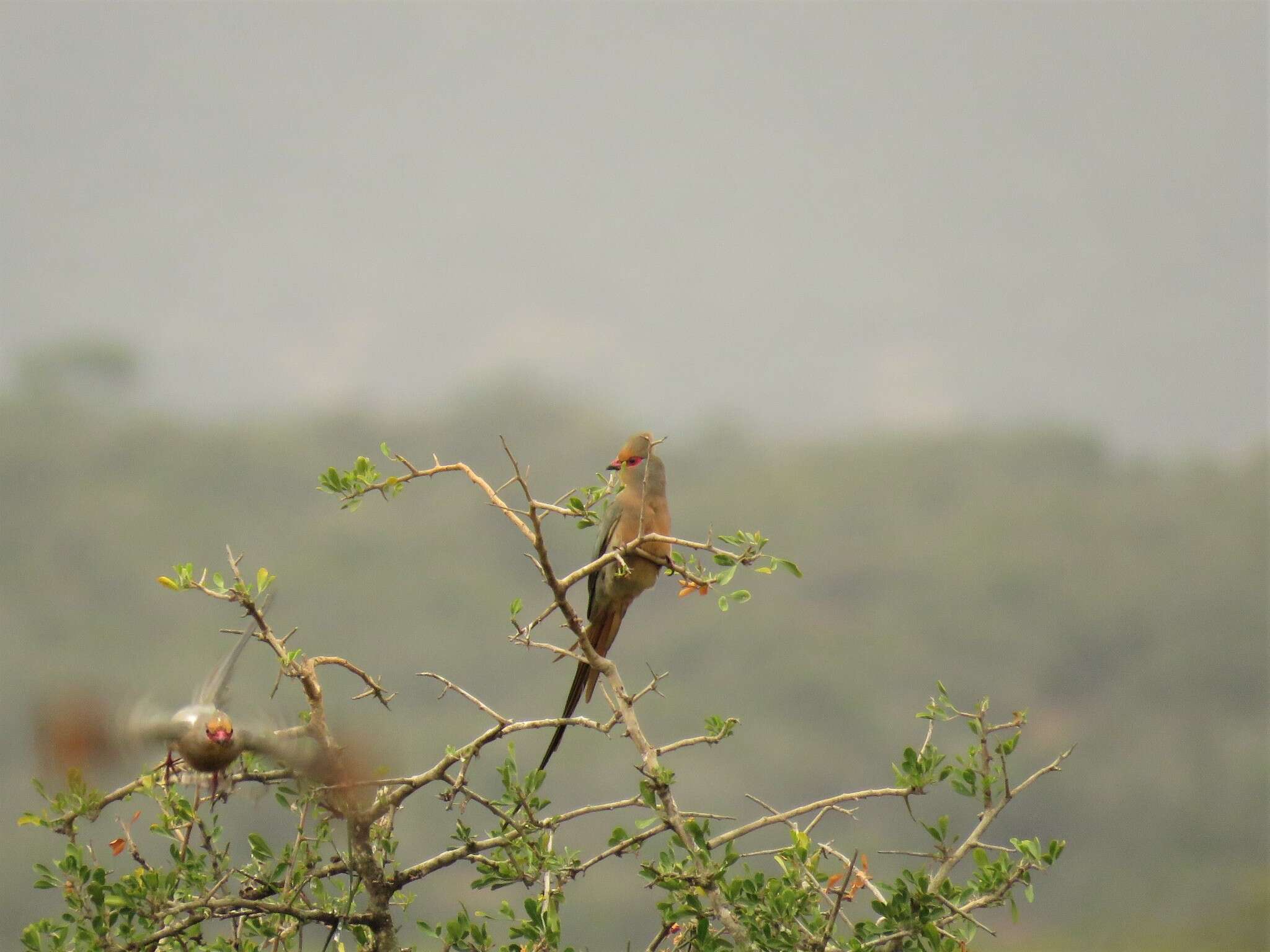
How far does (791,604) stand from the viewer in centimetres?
5456

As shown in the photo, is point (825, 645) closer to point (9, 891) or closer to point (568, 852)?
point (9, 891)

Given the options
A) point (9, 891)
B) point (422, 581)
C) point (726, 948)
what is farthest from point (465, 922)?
point (422, 581)

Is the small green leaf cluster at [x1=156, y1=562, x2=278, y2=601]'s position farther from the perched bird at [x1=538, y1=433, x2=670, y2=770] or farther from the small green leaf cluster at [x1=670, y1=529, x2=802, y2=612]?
the perched bird at [x1=538, y1=433, x2=670, y2=770]

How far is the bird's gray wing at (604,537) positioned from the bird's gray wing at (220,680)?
1749 mm

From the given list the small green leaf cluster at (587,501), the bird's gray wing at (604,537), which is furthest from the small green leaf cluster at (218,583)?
the bird's gray wing at (604,537)

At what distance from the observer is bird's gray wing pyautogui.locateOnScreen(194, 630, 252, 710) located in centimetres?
320

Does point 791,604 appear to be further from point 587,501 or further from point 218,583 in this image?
point 218,583

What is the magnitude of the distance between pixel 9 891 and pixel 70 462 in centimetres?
3117

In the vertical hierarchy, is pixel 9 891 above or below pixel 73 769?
above

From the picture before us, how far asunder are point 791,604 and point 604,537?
50034 mm

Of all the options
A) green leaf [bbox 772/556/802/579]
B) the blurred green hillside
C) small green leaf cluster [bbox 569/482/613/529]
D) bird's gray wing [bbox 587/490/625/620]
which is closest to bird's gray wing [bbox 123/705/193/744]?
small green leaf cluster [bbox 569/482/613/529]

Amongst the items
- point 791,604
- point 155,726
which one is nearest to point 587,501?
point 155,726

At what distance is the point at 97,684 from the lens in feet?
10.8

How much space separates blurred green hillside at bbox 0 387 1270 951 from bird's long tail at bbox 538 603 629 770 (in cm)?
2289
